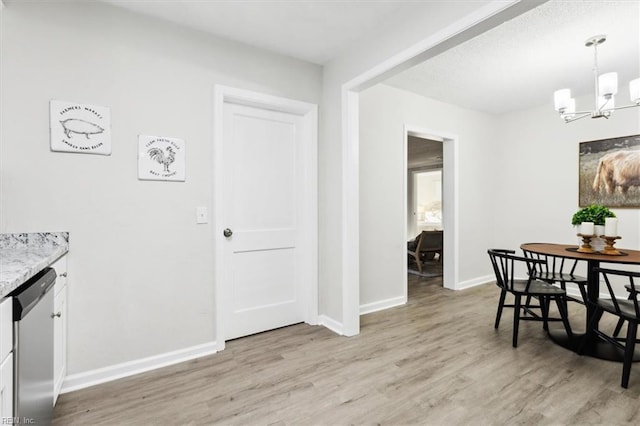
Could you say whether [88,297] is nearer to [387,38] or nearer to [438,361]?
[438,361]

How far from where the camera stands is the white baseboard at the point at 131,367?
205cm

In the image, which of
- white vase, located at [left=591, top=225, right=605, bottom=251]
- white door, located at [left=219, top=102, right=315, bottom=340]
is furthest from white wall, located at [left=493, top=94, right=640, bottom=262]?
white door, located at [left=219, top=102, right=315, bottom=340]

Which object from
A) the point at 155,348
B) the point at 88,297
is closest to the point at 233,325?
the point at 155,348

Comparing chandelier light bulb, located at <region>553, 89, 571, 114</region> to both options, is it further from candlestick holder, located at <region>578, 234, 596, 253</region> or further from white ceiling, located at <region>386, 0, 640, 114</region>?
candlestick holder, located at <region>578, 234, 596, 253</region>

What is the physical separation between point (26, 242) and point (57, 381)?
839mm

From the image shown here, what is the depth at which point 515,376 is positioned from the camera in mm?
2166

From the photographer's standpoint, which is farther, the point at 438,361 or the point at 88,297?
the point at 438,361

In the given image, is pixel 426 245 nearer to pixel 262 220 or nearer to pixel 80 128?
pixel 262 220

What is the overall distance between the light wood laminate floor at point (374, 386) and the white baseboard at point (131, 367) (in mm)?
60

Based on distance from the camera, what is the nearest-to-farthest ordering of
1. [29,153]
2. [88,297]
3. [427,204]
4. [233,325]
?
[29,153] < [88,297] < [233,325] < [427,204]

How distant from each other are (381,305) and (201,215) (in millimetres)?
2264

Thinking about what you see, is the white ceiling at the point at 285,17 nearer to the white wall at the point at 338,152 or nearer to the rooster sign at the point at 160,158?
the white wall at the point at 338,152

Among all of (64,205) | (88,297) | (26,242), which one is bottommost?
(88,297)

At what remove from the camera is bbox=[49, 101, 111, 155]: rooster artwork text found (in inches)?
78.6
